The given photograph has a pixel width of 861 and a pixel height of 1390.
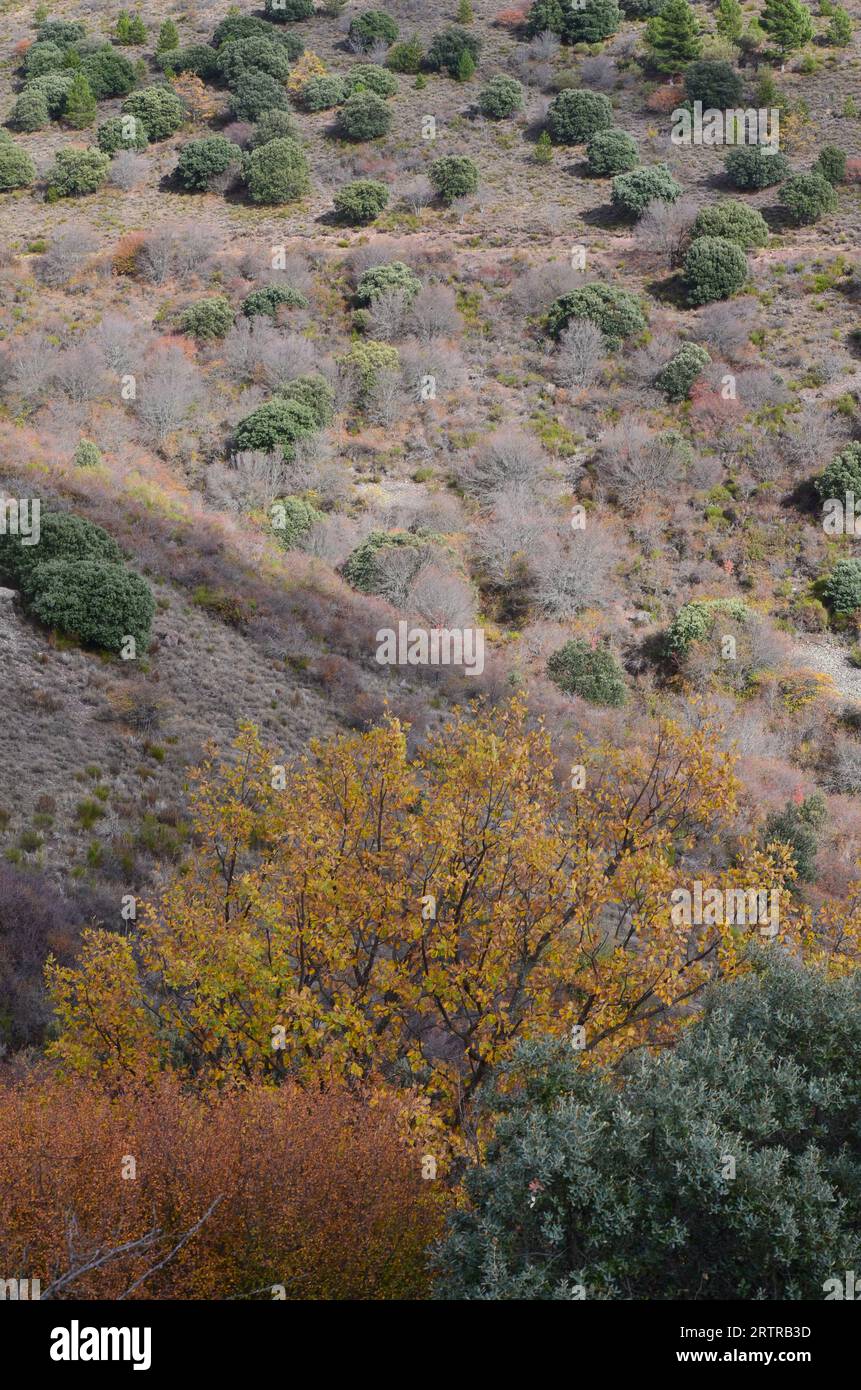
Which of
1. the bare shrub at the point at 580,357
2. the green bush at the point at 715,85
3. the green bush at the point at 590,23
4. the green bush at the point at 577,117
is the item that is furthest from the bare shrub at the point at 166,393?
the green bush at the point at 590,23

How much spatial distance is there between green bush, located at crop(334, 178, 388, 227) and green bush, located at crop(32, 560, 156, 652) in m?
37.4

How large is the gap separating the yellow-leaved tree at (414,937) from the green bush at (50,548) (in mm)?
14148

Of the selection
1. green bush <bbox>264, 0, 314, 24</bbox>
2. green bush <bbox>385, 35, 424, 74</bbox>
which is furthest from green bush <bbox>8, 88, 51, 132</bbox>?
green bush <bbox>385, 35, 424, 74</bbox>

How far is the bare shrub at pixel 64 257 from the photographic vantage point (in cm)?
4582

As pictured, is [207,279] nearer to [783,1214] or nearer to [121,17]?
Result: [121,17]

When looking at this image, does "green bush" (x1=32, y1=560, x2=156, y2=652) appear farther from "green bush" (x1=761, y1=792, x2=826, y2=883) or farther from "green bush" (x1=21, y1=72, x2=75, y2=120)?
"green bush" (x1=21, y1=72, x2=75, y2=120)

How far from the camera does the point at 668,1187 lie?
6.91 metres

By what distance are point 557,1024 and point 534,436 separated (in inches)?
1298

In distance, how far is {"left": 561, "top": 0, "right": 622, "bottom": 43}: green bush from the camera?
67625 mm

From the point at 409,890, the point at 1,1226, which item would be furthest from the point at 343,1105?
the point at 1,1226

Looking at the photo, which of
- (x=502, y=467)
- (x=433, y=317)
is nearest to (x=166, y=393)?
(x=502, y=467)

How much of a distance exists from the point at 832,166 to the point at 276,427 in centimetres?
3812

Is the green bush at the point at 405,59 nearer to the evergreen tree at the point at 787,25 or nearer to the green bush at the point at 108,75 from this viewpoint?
the green bush at the point at 108,75
